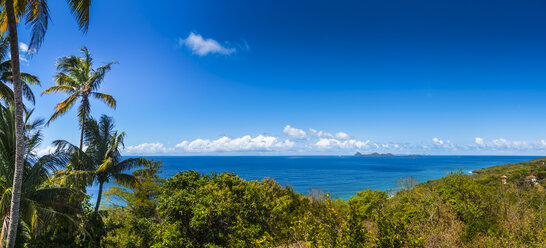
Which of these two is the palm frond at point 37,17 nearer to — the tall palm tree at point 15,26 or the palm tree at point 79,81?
the tall palm tree at point 15,26

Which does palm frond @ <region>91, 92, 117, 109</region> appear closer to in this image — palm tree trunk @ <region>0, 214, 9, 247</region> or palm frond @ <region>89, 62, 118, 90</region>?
palm frond @ <region>89, 62, 118, 90</region>

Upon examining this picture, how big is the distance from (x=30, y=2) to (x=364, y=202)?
14596mm

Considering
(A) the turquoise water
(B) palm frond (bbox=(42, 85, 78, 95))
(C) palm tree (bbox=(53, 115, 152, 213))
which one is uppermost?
(B) palm frond (bbox=(42, 85, 78, 95))

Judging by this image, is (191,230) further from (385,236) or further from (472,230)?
(472,230)

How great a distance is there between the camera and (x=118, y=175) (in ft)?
41.6

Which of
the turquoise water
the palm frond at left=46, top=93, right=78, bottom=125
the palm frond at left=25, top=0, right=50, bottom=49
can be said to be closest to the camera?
the palm frond at left=25, top=0, right=50, bottom=49

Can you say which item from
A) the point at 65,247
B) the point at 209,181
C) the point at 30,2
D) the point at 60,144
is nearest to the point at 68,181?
the point at 60,144

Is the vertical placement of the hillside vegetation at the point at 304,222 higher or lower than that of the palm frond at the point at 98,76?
lower

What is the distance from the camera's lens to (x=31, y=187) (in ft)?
23.8

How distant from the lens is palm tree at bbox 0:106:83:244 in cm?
702

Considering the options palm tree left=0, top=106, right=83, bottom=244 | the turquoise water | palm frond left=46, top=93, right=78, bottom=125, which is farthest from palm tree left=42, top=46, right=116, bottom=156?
the turquoise water

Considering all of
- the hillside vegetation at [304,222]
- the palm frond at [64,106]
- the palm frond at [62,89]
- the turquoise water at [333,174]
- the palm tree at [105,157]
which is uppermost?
the palm frond at [62,89]

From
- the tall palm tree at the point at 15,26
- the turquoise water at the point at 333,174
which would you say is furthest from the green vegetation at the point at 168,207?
the turquoise water at the point at 333,174

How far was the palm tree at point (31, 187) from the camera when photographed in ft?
23.0
